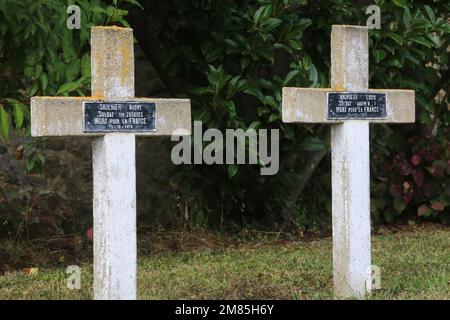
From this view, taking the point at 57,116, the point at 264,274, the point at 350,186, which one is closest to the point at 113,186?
the point at 57,116

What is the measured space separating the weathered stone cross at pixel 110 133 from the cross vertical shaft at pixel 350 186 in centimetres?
130

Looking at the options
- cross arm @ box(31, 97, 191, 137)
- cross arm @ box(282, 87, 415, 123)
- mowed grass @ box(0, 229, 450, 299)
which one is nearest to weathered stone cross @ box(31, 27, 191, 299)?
cross arm @ box(31, 97, 191, 137)

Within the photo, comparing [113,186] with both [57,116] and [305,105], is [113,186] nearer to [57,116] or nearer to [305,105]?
[57,116]

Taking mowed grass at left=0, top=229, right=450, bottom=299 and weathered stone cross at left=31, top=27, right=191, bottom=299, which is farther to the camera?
mowed grass at left=0, top=229, right=450, bottom=299

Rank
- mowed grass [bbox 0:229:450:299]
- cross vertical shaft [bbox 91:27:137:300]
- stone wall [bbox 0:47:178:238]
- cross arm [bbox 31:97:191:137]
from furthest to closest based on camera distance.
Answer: stone wall [bbox 0:47:178:238]
mowed grass [bbox 0:229:450:299]
cross vertical shaft [bbox 91:27:137:300]
cross arm [bbox 31:97:191:137]

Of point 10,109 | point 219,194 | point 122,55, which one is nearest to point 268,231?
point 219,194

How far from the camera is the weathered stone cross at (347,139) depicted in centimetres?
546

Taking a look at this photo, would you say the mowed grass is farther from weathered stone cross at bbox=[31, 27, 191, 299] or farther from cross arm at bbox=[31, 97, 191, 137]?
cross arm at bbox=[31, 97, 191, 137]

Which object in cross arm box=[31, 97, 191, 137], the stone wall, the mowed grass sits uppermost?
cross arm box=[31, 97, 191, 137]

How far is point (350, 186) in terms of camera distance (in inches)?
216

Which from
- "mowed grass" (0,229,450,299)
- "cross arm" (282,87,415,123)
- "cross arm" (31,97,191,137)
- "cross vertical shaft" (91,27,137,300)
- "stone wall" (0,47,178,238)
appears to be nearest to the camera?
"cross arm" (31,97,191,137)

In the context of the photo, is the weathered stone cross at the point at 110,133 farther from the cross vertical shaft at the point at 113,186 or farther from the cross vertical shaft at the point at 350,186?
the cross vertical shaft at the point at 350,186

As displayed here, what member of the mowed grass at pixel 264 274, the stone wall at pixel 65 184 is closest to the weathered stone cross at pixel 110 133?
the mowed grass at pixel 264 274

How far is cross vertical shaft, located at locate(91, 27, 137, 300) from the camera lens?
4.91 metres
